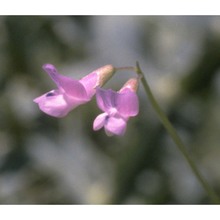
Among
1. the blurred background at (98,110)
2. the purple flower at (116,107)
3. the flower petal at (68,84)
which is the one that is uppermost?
the flower petal at (68,84)

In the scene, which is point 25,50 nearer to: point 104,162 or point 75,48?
point 75,48

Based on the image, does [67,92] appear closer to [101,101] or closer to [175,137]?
[101,101]

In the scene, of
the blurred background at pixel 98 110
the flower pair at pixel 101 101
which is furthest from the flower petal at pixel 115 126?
the blurred background at pixel 98 110

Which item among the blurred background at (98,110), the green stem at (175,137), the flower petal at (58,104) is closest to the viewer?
the green stem at (175,137)

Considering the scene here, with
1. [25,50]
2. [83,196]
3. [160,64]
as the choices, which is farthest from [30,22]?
[83,196]

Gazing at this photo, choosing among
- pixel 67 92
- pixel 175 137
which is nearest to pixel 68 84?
pixel 67 92

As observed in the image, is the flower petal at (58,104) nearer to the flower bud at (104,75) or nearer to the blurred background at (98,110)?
the flower bud at (104,75)
